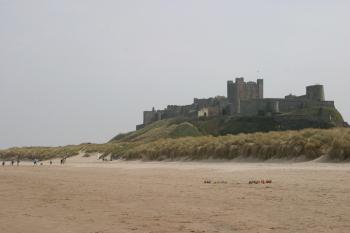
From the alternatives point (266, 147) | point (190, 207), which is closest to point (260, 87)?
point (266, 147)

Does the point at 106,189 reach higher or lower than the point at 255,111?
lower

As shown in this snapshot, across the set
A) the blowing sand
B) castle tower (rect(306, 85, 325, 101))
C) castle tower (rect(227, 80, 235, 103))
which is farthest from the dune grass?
castle tower (rect(227, 80, 235, 103))

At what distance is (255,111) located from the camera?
77125 millimetres

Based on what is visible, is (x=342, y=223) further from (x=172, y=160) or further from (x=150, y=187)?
(x=172, y=160)

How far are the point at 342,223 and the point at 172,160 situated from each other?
19.4 metres

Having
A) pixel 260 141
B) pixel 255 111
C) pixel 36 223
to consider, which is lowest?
pixel 36 223

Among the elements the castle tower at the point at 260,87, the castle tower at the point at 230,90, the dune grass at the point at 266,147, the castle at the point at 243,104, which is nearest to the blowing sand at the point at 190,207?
the dune grass at the point at 266,147

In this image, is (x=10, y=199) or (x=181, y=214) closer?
(x=181, y=214)

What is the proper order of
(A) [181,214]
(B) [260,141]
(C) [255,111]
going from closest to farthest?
(A) [181,214], (B) [260,141], (C) [255,111]

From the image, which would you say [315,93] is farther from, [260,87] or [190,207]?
[190,207]

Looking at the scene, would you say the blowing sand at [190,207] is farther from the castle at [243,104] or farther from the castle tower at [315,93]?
the castle tower at [315,93]

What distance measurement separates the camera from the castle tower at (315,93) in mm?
83344

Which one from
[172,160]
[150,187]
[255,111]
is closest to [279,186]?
[150,187]

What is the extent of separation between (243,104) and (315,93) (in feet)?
43.0
